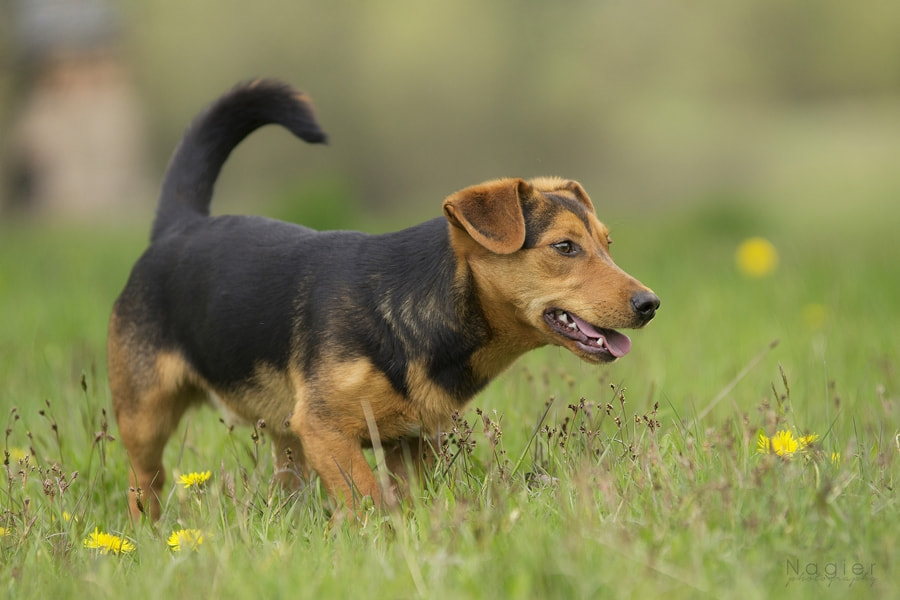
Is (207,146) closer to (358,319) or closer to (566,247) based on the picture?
(358,319)

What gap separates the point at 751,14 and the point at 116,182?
46.9 feet

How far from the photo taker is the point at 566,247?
3.97 meters

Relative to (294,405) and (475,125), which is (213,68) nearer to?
(475,125)

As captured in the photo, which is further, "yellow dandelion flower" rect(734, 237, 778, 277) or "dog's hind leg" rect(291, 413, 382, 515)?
"yellow dandelion flower" rect(734, 237, 778, 277)

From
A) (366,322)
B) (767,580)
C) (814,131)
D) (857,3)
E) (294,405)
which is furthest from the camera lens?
(814,131)

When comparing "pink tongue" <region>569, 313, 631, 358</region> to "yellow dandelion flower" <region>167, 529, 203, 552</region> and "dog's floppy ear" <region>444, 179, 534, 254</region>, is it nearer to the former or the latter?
"dog's floppy ear" <region>444, 179, 534, 254</region>

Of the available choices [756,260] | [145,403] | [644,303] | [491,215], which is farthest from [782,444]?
[756,260]

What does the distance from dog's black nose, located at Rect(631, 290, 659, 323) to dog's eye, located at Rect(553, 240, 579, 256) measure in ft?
1.13

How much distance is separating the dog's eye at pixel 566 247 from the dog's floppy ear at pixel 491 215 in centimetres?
17

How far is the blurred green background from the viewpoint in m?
20.2

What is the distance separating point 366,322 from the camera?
4043mm

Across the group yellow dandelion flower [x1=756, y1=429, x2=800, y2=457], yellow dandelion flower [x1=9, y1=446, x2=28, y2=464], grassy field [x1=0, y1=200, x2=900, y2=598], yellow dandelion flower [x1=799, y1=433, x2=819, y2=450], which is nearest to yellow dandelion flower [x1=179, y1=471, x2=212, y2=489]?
grassy field [x1=0, y1=200, x2=900, y2=598]

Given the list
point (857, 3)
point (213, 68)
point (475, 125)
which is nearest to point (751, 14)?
point (857, 3)

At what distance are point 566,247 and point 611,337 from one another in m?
0.38
